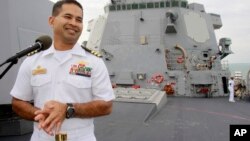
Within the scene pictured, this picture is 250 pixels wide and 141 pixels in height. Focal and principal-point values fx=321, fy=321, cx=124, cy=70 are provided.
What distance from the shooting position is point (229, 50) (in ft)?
45.8

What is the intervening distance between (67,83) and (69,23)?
0.29 m

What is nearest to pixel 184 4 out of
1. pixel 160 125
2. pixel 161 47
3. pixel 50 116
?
pixel 161 47

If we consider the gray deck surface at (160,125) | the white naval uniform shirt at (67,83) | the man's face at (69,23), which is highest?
the man's face at (69,23)

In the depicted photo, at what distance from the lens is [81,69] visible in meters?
1.54

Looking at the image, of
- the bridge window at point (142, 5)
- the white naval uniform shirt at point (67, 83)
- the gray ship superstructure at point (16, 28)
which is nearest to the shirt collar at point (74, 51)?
the white naval uniform shirt at point (67, 83)

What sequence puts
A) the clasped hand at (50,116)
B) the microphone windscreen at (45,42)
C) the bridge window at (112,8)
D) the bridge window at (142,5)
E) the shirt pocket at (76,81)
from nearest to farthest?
the clasped hand at (50,116) → the shirt pocket at (76,81) → the microphone windscreen at (45,42) → the bridge window at (142,5) → the bridge window at (112,8)

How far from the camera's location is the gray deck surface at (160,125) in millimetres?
4359

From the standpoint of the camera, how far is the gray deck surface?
4359 millimetres

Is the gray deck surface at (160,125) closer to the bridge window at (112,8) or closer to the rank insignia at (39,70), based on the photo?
the rank insignia at (39,70)

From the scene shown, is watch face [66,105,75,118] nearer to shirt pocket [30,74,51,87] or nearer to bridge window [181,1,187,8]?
shirt pocket [30,74,51,87]

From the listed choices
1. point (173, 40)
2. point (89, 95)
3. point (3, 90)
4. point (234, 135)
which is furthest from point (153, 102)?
point (173, 40)

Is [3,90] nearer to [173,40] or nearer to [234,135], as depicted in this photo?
[234,135]

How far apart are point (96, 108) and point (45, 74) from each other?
30 cm

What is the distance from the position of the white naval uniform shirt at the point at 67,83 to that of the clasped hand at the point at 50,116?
0.51 feet
